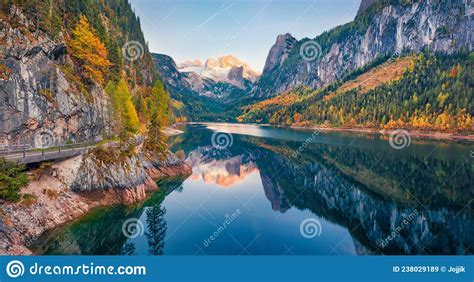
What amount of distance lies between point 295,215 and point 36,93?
3540 centimetres

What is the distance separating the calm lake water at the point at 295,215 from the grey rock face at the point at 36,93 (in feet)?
44.5

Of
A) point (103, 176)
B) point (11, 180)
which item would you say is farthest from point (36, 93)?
point (11, 180)

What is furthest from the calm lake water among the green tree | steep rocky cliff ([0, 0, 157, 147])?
steep rocky cliff ([0, 0, 157, 147])

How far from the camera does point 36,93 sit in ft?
126

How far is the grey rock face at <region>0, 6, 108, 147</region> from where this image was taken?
35000 mm

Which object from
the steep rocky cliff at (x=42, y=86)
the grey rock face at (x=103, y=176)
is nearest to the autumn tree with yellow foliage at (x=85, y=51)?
the steep rocky cliff at (x=42, y=86)

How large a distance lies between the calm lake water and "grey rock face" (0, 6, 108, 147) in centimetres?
1358

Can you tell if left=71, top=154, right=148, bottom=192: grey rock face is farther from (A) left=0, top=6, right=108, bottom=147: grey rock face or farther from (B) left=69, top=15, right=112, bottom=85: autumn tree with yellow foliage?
(B) left=69, top=15, right=112, bottom=85: autumn tree with yellow foliage

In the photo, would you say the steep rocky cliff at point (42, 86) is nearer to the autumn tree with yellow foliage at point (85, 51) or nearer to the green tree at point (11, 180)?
the autumn tree with yellow foliage at point (85, 51)

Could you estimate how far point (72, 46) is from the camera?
52688 millimetres

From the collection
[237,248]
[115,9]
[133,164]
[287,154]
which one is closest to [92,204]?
[133,164]

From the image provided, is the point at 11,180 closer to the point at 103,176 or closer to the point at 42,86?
the point at 103,176

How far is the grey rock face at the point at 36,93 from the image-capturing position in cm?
3500

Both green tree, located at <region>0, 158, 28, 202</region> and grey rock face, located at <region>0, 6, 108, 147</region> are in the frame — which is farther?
grey rock face, located at <region>0, 6, 108, 147</region>
